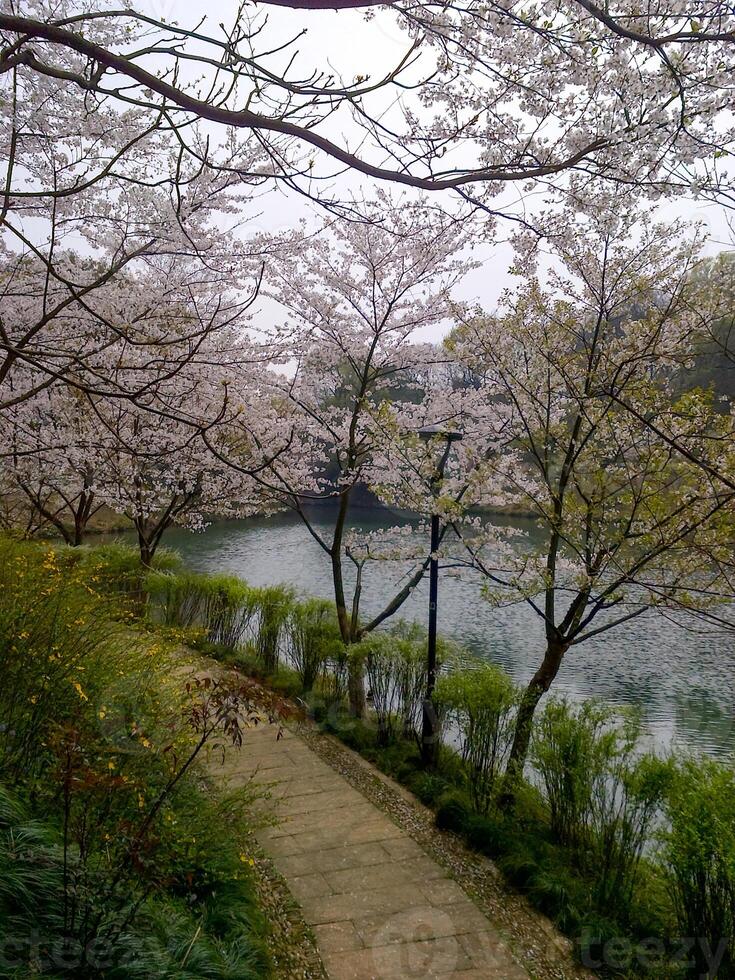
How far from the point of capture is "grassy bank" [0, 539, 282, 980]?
2.03 meters

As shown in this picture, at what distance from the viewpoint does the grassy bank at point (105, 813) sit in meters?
2.03

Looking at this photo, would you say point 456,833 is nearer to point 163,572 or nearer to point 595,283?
point 595,283

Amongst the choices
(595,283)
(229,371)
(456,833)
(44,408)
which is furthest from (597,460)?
(44,408)

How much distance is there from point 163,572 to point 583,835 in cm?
609

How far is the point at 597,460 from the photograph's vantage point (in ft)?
15.1

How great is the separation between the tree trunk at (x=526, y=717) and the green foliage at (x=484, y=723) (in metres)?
0.06

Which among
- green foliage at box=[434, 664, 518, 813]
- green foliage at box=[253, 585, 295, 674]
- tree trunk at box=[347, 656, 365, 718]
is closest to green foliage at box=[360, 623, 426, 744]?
tree trunk at box=[347, 656, 365, 718]

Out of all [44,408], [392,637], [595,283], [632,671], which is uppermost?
[595,283]

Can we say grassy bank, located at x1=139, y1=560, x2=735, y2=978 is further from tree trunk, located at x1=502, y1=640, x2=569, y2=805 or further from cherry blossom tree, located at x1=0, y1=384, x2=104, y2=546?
cherry blossom tree, located at x1=0, y1=384, x2=104, y2=546

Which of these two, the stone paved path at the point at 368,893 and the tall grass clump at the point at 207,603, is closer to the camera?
the stone paved path at the point at 368,893

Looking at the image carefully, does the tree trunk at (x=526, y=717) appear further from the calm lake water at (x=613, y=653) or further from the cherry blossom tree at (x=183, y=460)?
the cherry blossom tree at (x=183, y=460)

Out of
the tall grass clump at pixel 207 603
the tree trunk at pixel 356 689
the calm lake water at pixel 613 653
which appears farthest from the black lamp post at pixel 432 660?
the tall grass clump at pixel 207 603

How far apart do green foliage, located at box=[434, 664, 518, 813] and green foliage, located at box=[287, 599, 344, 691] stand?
66.1 inches

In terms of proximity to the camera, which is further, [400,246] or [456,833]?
[400,246]
